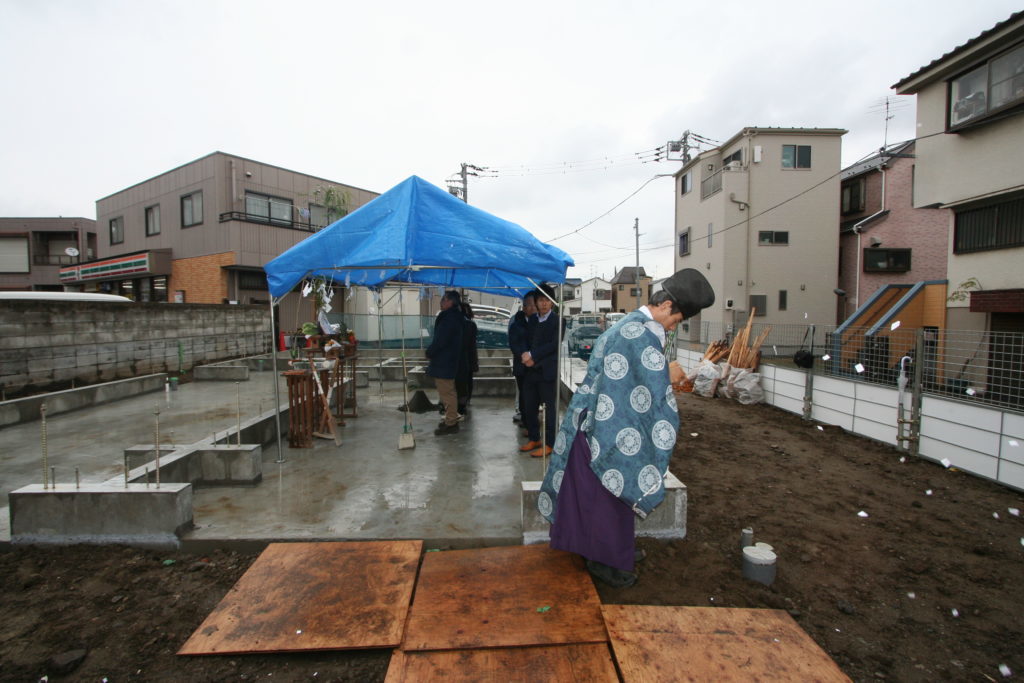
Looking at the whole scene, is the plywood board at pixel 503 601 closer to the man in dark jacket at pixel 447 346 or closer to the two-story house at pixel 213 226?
the man in dark jacket at pixel 447 346

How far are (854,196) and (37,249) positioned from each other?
41079 millimetres

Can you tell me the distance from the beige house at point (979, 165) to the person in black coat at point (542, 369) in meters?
8.01

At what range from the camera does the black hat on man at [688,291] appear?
8.77 feet

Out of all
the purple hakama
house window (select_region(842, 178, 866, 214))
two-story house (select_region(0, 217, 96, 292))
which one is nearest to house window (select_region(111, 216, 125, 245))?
two-story house (select_region(0, 217, 96, 292))

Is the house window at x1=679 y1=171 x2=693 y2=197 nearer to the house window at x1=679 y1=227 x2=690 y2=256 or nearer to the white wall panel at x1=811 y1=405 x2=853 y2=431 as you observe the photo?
the house window at x1=679 y1=227 x2=690 y2=256

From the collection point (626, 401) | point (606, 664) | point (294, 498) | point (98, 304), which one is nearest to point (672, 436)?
point (626, 401)

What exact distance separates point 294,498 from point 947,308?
458 inches

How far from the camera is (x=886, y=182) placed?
15.4m

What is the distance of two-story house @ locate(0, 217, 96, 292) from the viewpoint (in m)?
27.5

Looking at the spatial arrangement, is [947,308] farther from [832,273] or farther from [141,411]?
[141,411]

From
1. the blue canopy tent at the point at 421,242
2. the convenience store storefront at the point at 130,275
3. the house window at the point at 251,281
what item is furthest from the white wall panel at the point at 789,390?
the convenience store storefront at the point at 130,275

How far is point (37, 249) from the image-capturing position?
28172 millimetres

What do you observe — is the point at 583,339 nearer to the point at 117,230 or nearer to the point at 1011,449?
the point at 1011,449

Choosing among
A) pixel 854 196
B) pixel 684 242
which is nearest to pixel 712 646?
pixel 854 196
